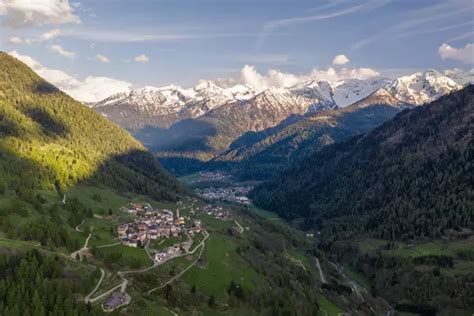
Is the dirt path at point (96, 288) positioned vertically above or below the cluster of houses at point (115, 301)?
above

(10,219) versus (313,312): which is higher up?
(10,219)

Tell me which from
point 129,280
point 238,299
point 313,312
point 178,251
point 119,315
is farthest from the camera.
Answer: point 178,251

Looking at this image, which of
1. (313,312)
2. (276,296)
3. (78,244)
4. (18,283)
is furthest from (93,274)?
(313,312)

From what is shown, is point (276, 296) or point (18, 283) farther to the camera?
point (276, 296)

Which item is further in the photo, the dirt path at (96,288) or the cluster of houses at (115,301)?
the dirt path at (96,288)

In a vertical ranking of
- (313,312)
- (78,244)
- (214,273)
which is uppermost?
(78,244)

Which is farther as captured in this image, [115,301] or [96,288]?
[96,288]

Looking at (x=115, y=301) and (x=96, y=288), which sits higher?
(x=96, y=288)

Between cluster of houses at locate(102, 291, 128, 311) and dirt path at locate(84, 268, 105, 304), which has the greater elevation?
dirt path at locate(84, 268, 105, 304)

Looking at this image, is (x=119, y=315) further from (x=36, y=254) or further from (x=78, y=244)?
(x=78, y=244)

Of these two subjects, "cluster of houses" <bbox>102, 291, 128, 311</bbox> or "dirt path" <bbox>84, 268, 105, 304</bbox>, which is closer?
"cluster of houses" <bbox>102, 291, 128, 311</bbox>

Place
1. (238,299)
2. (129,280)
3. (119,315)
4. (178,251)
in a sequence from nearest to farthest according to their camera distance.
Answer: (119,315) < (129,280) < (238,299) < (178,251)
